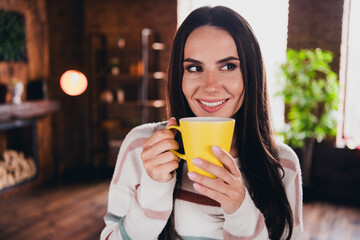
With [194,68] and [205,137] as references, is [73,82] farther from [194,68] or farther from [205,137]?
[205,137]

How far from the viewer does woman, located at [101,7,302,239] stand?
2.55ft

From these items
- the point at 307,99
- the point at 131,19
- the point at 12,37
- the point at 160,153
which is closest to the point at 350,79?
the point at 307,99

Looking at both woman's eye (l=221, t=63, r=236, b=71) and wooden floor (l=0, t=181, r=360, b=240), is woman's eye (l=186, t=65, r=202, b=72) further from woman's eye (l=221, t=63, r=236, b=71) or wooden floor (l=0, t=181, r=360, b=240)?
wooden floor (l=0, t=181, r=360, b=240)

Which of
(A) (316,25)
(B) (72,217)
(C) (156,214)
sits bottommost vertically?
(B) (72,217)

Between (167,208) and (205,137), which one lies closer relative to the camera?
(205,137)

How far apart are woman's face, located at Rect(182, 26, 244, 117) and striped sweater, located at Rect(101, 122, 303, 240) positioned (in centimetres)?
22

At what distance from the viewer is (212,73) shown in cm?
88

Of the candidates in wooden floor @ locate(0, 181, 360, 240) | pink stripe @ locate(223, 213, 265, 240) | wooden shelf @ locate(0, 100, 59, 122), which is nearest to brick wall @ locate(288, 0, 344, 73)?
wooden floor @ locate(0, 181, 360, 240)

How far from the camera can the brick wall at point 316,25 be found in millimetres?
4172

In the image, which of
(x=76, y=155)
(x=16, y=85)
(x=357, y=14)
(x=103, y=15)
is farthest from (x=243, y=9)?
(x=76, y=155)

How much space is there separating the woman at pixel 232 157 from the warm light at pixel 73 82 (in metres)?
4.36

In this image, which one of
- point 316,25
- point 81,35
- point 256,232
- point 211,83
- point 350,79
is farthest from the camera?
point 81,35

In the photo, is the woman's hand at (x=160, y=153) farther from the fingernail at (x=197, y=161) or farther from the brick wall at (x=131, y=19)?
the brick wall at (x=131, y=19)

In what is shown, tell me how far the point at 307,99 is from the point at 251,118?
121 inches
